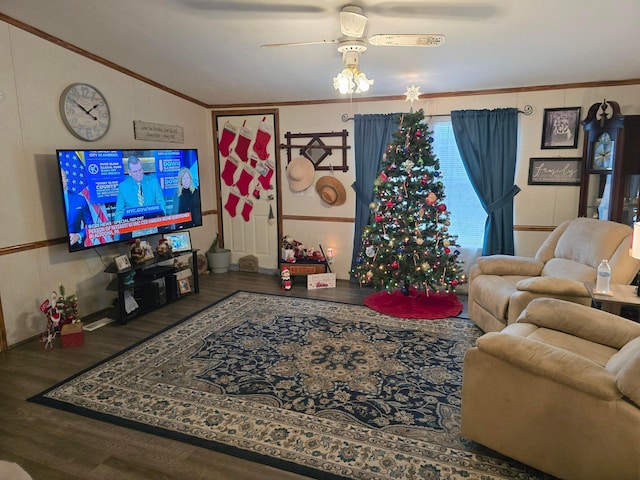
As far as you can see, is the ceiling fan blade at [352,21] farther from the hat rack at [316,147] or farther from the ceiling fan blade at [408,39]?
the hat rack at [316,147]

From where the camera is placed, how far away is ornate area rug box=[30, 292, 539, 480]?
2.27 m

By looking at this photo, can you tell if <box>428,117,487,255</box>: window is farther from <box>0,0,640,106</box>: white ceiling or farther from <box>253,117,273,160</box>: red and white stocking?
<box>253,117,273,160</box>: red and white stocking

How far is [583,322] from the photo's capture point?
2.48 metres

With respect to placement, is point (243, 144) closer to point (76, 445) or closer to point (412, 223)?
point (412, 223)

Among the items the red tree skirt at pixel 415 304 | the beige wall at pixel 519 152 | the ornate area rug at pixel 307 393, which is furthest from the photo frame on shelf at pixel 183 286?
the red tree skirt at pixel 415 304

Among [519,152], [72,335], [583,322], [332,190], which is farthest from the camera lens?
[332,190]

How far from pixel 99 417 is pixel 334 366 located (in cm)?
161

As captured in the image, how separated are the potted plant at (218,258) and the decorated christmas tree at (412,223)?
7.83 feet

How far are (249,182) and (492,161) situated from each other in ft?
10.5

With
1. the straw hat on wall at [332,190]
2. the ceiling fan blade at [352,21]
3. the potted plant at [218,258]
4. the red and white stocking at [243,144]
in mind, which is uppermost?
the ceiling fan blade at [352,21]

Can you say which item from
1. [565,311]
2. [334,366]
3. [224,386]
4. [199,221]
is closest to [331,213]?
[199,221]

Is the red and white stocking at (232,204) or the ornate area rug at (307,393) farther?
the red and white stocking at (232,204)

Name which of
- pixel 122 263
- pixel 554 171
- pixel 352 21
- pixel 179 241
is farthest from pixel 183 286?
pixel 554 171

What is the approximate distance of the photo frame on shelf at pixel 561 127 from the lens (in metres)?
4.45
